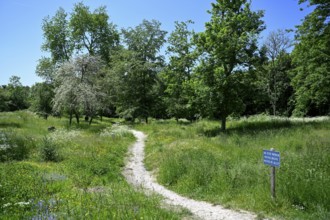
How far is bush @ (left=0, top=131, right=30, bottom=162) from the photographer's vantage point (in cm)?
1367

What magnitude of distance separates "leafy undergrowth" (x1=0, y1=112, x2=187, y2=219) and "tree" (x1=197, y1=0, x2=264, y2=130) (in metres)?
9.93

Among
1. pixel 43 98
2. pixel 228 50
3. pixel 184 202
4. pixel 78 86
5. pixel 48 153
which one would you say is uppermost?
pixel 228 50

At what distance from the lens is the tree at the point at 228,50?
73.1ft

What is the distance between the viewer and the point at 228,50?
72.0ft

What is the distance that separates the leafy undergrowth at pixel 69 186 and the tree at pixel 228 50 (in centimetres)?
993

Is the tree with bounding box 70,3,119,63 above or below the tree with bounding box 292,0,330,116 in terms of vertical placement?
above

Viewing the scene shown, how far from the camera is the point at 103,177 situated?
36.8 ft

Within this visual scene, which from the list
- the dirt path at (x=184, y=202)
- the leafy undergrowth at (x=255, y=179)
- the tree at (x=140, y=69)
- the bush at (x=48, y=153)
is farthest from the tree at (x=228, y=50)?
the tree at (x=140, y=69)

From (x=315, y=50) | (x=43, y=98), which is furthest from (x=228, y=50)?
(x=43, y=98)

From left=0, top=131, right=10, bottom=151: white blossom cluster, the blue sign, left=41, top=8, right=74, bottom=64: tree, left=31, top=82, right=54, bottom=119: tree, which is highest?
left=41, top=8, right=74, bottom=64: tree

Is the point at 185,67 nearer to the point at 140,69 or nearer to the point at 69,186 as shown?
the point at 140,69

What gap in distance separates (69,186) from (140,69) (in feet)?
99.3

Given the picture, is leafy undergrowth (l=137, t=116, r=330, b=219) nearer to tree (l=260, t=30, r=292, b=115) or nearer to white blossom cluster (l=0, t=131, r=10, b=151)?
white blossom cluster (l=0, t=131, r=10, b=151)

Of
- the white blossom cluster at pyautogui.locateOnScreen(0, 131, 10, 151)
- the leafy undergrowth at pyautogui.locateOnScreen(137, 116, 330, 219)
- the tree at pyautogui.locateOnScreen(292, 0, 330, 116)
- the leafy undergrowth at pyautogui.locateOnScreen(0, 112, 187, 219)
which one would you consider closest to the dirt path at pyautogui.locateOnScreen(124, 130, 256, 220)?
the leafy undergrowth at pyautogui.locateOnScreen(137, 116, 330, 219)
